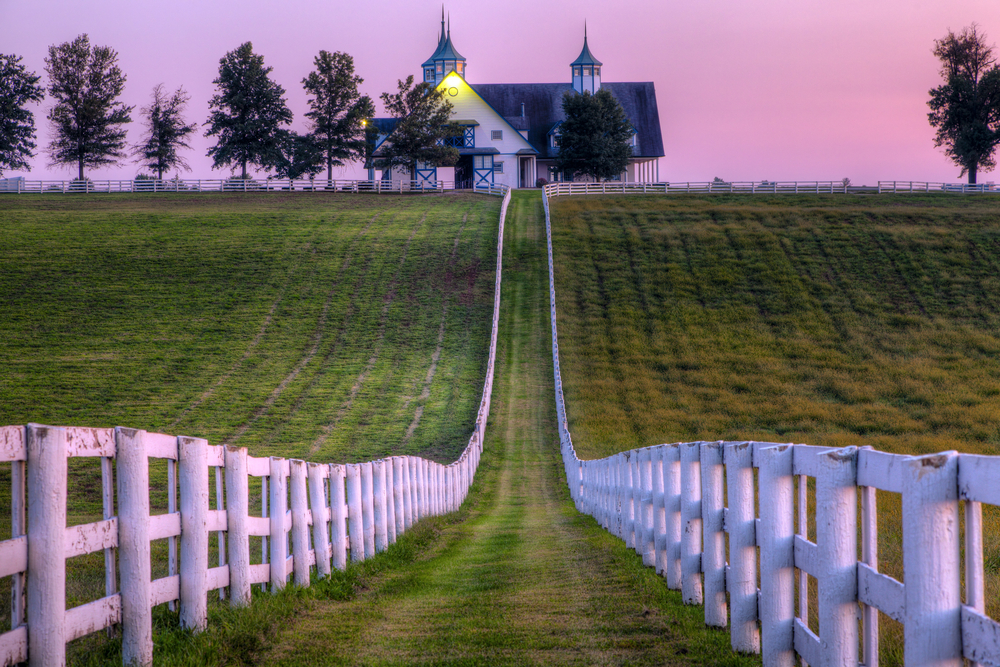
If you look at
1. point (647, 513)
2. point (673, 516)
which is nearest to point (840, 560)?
point (673, 516)

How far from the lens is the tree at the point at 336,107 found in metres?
83.2

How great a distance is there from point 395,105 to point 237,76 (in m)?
20.5

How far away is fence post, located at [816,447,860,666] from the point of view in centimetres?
384

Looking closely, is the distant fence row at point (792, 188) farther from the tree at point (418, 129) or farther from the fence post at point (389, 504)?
the fence post at point (389, 504)

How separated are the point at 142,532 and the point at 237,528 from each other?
1276 millimetres

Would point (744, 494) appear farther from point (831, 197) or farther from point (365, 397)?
point (831, 197)

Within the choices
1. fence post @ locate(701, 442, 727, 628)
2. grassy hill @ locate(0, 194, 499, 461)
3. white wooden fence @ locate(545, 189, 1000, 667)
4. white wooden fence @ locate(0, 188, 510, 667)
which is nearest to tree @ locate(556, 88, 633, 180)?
grassy hill @ locate(0, 194, 499, 461)

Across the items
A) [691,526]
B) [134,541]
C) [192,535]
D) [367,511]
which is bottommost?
[367,511]

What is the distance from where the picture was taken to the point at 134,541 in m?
4.86

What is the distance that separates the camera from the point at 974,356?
34656mm

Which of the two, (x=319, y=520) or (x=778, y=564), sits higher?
(x=778, y=564)

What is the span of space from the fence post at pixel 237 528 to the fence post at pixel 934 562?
14.6 ft

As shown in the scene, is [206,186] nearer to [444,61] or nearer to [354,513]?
[444,61]

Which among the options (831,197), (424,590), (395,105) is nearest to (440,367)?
(424,590)
